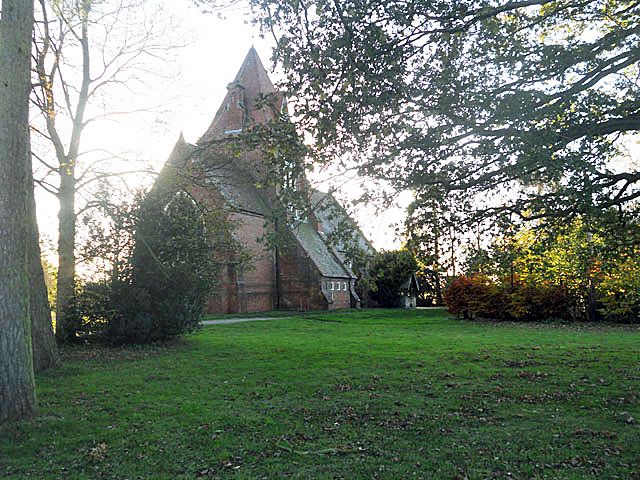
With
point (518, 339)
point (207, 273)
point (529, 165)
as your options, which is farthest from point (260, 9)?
point (518, 339)

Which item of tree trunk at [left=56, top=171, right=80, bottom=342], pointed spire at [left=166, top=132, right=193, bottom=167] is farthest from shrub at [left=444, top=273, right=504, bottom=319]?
tree trunk at [left=56, top=171, right=80, bottom=342]

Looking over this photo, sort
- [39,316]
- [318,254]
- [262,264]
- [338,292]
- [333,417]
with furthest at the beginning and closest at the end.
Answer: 1. [338,292]
2. [318,254]
3. [262,264]
4. [39,316]
5. [333,417]

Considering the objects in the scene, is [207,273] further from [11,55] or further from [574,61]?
[574,61]

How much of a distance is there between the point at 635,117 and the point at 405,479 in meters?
6.43

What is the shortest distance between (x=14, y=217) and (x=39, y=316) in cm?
443

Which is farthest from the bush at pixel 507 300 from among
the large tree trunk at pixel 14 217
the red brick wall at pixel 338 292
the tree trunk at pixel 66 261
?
the large tree trunk at pixel 14 217

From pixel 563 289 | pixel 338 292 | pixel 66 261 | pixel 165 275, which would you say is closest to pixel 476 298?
pixel 563 289

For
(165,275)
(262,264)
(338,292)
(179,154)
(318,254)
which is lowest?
(338,292)

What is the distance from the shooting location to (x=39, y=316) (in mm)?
11102

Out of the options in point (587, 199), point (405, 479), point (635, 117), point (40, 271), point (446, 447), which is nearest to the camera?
point (405, 479)

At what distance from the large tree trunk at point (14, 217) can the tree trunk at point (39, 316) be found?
353 centimetres

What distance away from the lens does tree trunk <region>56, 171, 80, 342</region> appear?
608 inches

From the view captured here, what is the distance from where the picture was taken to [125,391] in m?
9.68

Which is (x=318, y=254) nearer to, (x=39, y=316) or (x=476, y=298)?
(x=476, y=298)
